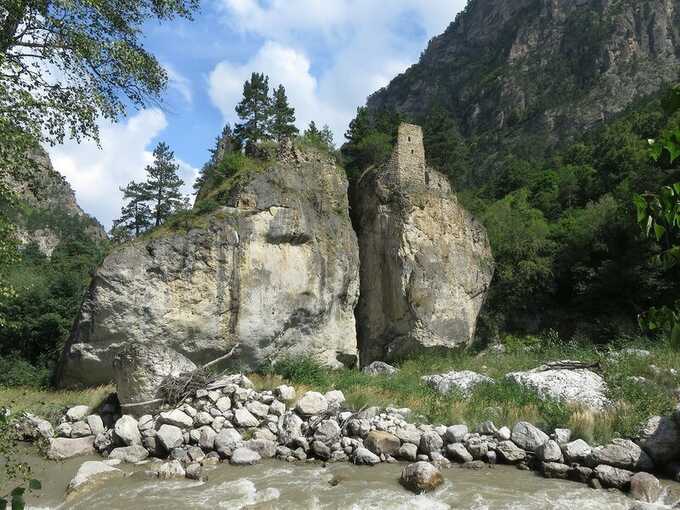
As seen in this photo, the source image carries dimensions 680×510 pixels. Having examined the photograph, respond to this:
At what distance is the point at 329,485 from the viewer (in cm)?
1039

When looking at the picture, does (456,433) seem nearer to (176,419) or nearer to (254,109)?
(176,419)

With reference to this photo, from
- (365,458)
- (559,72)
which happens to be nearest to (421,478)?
(365,458)

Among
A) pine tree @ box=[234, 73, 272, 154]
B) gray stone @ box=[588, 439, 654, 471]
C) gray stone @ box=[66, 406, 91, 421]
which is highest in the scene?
pine tree @ box=[234, 73, 272, 154]

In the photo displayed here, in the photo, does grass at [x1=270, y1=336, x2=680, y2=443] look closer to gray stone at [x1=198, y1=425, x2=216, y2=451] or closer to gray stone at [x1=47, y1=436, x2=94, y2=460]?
gray stone at [x1=198, y1=425, x2=216, y2=451]

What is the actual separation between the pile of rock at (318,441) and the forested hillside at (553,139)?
15.0 ft

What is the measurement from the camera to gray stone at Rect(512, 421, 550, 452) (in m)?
11.9

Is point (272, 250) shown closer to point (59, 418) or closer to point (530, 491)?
point (59, 418)

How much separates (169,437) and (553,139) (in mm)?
86224

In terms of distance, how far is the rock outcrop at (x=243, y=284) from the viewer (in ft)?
54.1

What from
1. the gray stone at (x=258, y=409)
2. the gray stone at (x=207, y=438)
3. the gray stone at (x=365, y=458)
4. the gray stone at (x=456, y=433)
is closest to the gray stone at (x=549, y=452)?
the gray stone at (x=456, y=433)

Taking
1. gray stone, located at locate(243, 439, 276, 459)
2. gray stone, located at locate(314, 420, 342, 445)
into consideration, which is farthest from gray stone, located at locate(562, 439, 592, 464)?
gray stone, located at locate(243, 439, 276, 459)

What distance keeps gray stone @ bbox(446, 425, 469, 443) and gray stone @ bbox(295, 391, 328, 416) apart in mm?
3391

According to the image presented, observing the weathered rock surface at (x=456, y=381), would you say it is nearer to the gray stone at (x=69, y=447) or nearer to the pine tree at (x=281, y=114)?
the gray stone at (x=69, y=447)

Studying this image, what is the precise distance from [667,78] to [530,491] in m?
93.1
